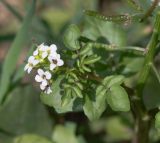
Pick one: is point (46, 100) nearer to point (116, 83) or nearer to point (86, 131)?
point (116, 83)

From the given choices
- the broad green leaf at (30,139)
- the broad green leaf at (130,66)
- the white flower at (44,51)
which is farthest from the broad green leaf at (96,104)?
the broad green leaf at (30,139)

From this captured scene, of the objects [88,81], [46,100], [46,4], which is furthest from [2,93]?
[46,4]

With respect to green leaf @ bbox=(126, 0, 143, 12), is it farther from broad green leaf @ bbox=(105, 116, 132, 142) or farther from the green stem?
broad green leaf @ bbox=(105, 116, 132, 142)

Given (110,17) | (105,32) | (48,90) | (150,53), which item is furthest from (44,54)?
(105,32)

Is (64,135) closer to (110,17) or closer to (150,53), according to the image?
(150,53)

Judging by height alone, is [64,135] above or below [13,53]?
below

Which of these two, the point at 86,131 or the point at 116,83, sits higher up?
the point at 116,83

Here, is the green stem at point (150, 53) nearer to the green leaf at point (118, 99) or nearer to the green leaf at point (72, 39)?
the green leaf at point (118, 99)
